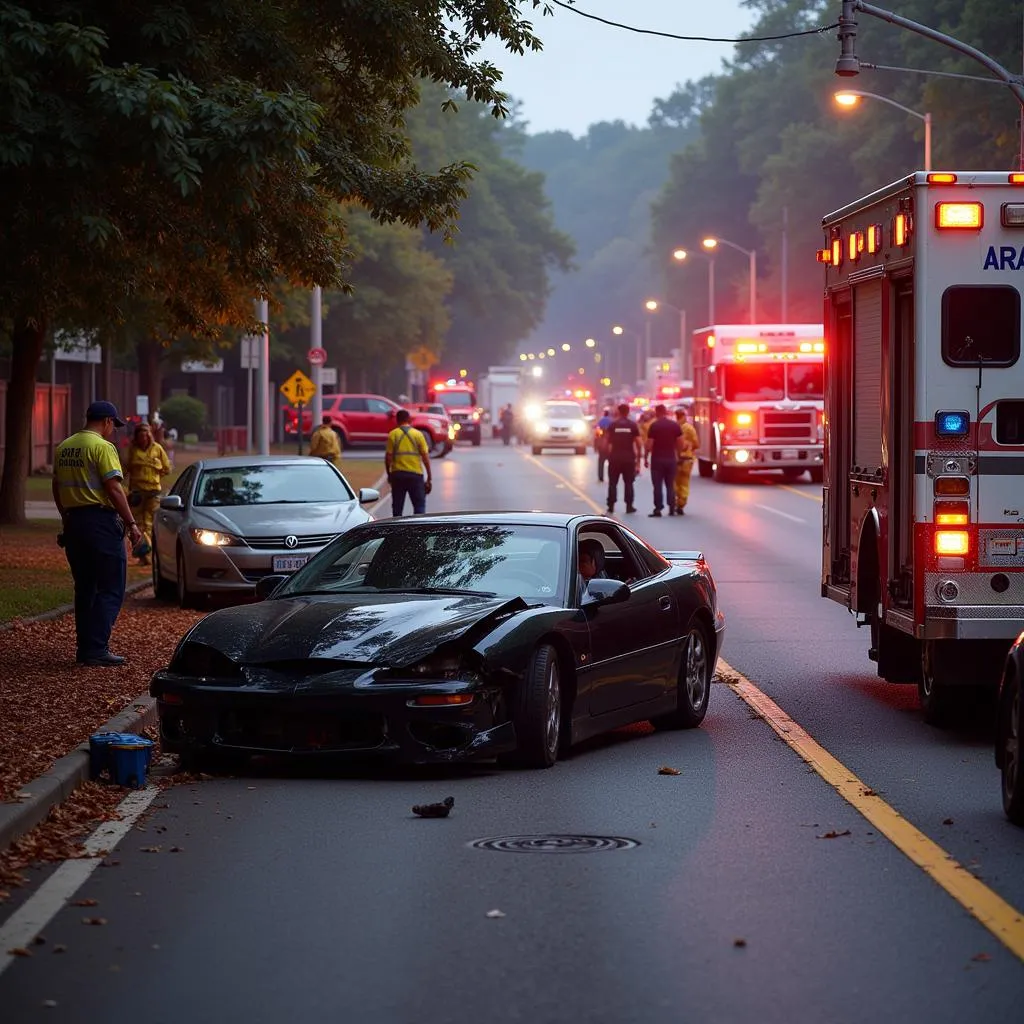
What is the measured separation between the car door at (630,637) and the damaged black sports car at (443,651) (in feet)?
0.04

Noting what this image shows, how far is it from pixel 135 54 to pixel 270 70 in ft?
6.03

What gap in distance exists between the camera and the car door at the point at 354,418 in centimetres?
6888

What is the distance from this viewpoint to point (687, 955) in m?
6.49

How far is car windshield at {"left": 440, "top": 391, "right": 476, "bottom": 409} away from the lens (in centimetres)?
8394

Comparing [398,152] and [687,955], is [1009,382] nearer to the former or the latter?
[687,955]

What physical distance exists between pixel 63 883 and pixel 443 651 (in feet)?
8.87

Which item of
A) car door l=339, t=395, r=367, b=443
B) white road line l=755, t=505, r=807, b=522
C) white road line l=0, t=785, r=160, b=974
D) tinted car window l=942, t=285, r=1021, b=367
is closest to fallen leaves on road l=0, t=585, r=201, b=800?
white road line l=0, t=785, r=160, b=974

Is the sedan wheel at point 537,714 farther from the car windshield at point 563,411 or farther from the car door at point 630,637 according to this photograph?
the car windshield at point 563,411

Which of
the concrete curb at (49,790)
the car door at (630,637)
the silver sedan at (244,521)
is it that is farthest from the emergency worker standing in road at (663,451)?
the concrete curb at (49,790)

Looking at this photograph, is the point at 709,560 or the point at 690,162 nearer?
the point at 709,560

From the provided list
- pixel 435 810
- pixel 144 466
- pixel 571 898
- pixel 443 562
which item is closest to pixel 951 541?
pixel 443 562

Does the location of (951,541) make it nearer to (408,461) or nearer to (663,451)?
(408,461)

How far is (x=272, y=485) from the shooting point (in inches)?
825

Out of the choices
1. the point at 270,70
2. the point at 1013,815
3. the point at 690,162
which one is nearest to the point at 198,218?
the point at 270,70
